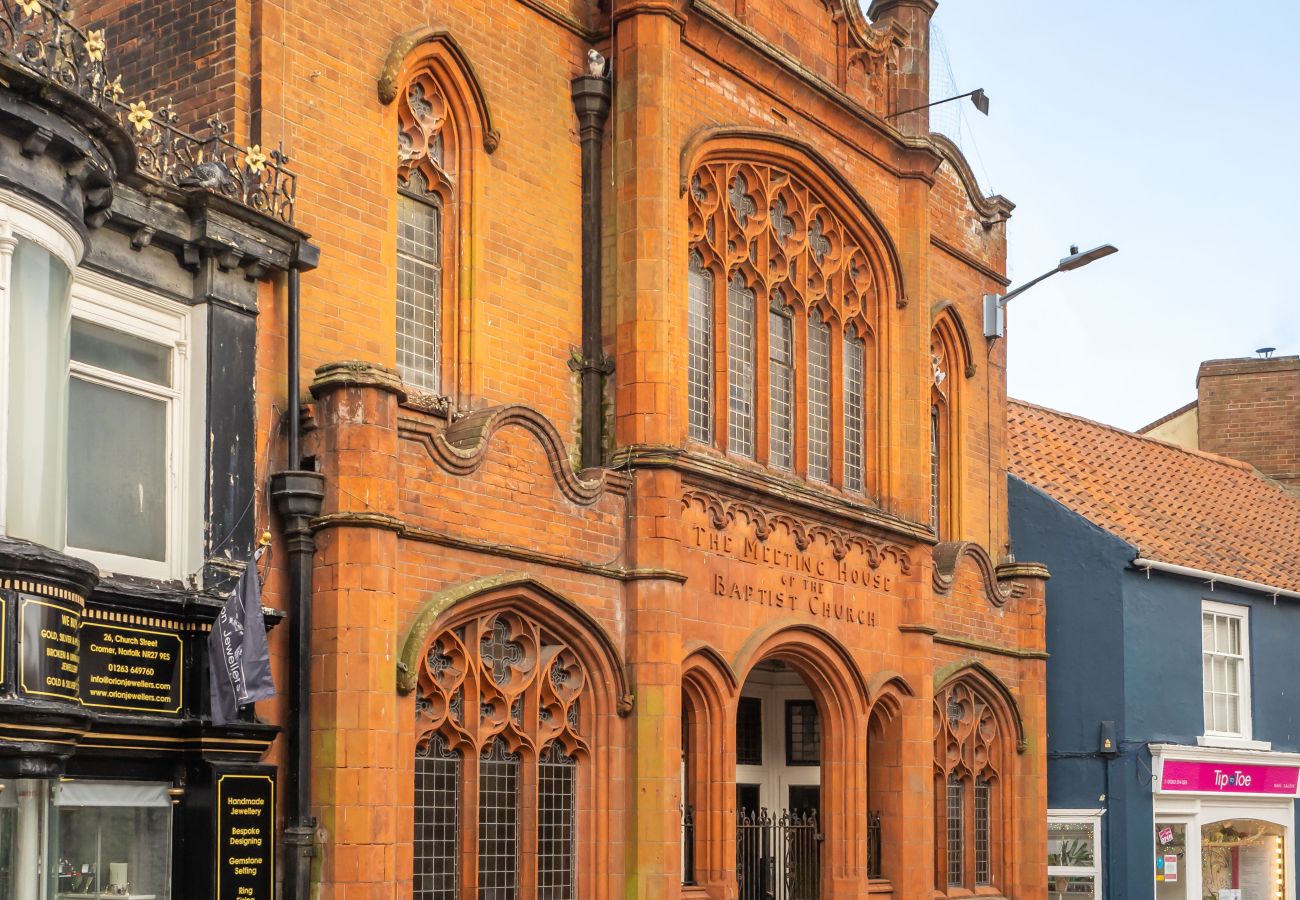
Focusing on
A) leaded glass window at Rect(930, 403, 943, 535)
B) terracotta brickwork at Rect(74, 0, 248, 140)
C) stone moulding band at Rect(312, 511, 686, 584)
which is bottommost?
stone moulding band at Rect(312, 511, 686, 584)

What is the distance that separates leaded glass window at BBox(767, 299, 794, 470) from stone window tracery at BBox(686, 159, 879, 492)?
11mm

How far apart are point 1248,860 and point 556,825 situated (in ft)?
51.7

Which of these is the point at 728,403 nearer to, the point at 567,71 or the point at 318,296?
the point at 567,71

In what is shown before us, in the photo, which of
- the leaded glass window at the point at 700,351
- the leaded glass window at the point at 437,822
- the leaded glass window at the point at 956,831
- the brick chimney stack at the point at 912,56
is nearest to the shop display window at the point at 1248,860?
the leaded glass window at the point at 956,831

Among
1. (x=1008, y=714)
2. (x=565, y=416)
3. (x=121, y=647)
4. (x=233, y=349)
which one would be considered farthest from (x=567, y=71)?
(x=1008, y=714)

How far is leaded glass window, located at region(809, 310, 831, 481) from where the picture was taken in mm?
20703

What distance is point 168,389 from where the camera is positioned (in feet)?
44.4

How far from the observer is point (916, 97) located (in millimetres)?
22562

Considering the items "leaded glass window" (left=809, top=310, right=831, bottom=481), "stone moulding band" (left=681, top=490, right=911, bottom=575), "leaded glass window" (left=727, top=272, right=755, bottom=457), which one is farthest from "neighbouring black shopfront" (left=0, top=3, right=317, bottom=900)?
"leaded glass window" (left=809, top=310, right=831, bottom=481)

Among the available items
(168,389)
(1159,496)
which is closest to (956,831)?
(1159,496)

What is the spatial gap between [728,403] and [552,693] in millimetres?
4023

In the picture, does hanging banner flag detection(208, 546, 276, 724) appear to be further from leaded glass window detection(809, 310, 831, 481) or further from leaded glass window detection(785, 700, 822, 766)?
leaded glass window detection(785, 700, 822, 766)

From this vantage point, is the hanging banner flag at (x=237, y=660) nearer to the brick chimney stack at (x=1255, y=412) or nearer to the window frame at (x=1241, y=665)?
the window frame at (x=1241, y=665)

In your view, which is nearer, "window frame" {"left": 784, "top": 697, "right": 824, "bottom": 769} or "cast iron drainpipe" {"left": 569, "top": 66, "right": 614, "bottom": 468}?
"cast iron drainpipe" {"left": 569, "top": 66, "right": 614, "bottom": 468}
